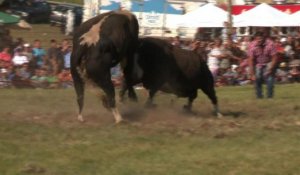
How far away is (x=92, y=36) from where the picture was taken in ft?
33.5

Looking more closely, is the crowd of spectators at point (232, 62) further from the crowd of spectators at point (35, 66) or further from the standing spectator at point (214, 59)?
the crowd of spectators at point (35, 66)

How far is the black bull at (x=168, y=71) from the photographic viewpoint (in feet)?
38.6

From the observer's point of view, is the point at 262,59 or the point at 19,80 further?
the point at 19,80

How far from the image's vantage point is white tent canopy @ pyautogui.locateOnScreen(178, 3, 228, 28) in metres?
29.5

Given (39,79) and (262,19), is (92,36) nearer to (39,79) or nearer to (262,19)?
(39,79)

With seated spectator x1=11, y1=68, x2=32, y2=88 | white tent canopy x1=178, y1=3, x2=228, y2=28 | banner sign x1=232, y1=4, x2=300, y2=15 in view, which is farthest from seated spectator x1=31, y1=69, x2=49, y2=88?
banner sign x1=232, y1=4, x2=300, y2=15

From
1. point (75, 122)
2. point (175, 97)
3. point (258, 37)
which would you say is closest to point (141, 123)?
point (75, 122)

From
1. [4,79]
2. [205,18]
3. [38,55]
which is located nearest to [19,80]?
[4,79]

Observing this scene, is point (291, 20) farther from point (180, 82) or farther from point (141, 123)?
point (141, 123)

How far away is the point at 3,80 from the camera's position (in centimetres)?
1903

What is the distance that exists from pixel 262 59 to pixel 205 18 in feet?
47.9

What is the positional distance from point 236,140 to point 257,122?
2.09 meters

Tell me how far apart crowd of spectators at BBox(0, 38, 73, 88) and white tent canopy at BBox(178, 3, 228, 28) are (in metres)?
9.87

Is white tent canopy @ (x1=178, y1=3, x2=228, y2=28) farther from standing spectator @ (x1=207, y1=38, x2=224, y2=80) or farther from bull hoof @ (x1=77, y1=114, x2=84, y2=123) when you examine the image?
bull hoof @ (x1=77, y1=114, x2=84, y2=123)
